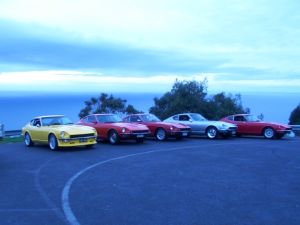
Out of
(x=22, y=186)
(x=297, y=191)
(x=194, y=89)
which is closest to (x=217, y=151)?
(x=297, y=191)

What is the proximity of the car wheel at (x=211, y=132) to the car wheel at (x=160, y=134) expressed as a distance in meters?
2.53

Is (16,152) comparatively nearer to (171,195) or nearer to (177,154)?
(177,154)

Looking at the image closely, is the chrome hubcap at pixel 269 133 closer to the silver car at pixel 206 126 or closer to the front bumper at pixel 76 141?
the silver car at pixel 206 126

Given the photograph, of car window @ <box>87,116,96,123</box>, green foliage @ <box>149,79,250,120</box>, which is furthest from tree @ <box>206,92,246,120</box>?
car window @ <box>87,116,96,123</box>

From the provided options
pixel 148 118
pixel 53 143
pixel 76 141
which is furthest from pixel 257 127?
pixel 53 143

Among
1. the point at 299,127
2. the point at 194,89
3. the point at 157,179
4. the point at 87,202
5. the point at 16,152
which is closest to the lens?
the point at 87,202

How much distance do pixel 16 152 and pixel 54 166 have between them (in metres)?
4.52

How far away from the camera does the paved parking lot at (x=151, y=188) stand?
21.3 ft

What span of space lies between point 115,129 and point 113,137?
1.28 ft

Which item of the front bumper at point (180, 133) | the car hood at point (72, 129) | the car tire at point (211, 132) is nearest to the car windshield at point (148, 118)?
the front bumper at point (180, 133)

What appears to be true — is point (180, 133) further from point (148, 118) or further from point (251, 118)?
point (251, 118)

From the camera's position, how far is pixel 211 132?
2164 cm

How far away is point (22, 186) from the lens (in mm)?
8984

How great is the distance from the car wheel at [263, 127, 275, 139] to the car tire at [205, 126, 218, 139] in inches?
97.4
